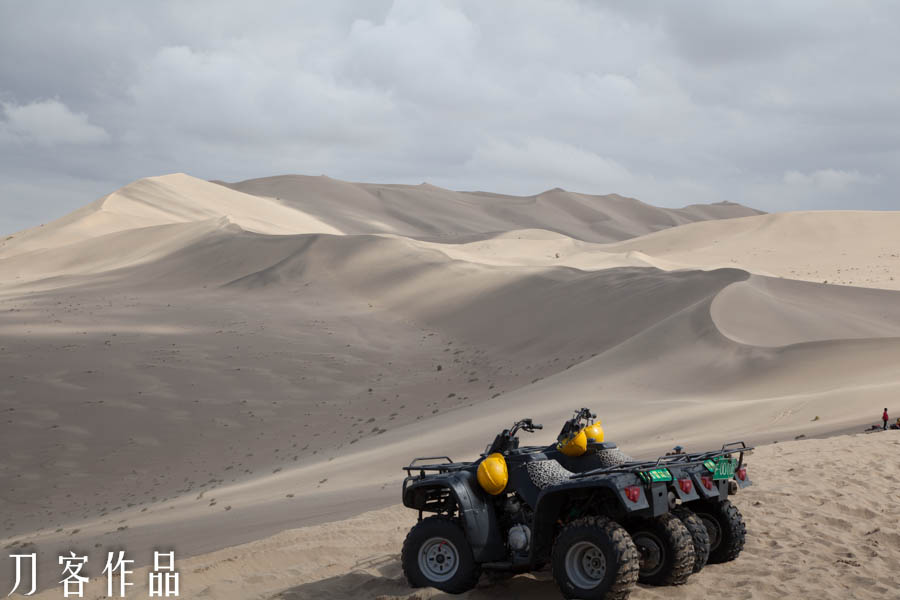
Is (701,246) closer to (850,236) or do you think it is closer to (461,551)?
(850,236)

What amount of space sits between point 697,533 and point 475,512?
163 cm

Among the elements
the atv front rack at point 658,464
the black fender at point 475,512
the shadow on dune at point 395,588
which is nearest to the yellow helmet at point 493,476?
the black fender at point 475,512

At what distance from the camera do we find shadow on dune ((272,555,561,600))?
6469 millimetres

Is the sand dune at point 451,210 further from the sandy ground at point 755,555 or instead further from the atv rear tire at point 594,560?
the atv rear tire at point 594,560

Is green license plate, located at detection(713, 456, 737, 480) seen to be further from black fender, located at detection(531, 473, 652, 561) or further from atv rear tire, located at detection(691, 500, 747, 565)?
black fender, located at detection(531, 473, 652, 561)

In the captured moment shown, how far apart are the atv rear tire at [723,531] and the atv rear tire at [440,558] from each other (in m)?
1.89

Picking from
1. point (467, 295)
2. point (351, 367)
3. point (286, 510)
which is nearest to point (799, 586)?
point (286, 510)

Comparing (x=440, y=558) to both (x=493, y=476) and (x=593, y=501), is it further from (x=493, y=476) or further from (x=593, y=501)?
(x=593, y=501)

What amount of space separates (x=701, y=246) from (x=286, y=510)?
156 feet

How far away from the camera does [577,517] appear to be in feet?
20.7

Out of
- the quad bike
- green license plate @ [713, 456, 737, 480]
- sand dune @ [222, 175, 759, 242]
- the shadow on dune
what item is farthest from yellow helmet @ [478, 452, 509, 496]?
sand dune @ [222, 175, 759, 242]

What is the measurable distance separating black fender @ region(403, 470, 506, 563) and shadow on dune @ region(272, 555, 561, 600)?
304 mm

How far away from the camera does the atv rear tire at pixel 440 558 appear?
21.3ft

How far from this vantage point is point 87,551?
1088cm
